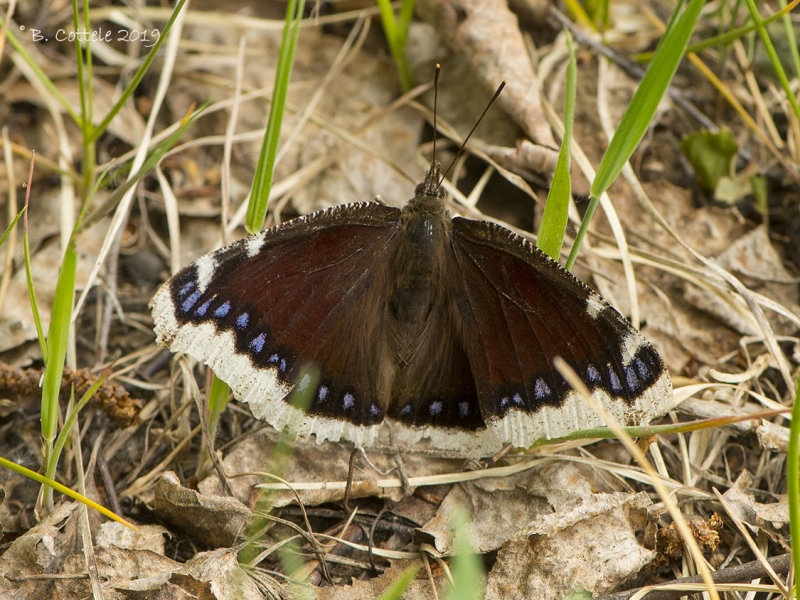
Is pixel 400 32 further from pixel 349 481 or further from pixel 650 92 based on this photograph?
pixel 349 481

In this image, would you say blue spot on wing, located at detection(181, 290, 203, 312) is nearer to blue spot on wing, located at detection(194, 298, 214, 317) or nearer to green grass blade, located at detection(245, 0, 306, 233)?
blue spot on wing, located at detection(194, 298, 214, 317)

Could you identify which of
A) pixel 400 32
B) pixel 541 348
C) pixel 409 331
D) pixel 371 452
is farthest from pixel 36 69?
pixel 541 348

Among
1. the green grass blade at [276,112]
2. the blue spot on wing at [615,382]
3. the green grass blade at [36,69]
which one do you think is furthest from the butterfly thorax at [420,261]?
the green grass blade at [36,69]

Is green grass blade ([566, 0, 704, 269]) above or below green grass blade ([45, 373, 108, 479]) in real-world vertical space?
above

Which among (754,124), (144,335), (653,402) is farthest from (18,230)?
(754,124)

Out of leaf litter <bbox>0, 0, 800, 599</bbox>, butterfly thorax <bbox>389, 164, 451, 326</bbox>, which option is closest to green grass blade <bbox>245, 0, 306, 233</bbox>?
butterfly thorax <bbox>389, 164, 451, 326</bbox>
